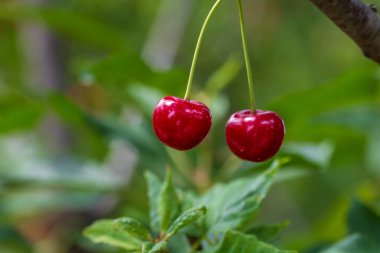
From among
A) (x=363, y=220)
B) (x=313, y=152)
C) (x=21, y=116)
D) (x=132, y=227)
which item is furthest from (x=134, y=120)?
(x=132, y=227)

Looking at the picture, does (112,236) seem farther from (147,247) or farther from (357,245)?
(357,245)

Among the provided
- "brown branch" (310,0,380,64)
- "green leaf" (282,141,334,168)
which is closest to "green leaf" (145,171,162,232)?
"brown branch" (310,0,380,64)

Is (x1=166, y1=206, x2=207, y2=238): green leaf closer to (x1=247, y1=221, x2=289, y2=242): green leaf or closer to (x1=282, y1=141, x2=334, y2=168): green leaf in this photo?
(x1=247, y1=221, x2=289, y2=242): green leaf

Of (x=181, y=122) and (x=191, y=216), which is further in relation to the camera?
(x=181, y=122)

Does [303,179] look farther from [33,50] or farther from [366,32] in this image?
[366,32]

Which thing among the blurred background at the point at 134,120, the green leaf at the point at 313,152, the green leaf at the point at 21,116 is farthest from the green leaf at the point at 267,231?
the green leaf at the point at 21,116
